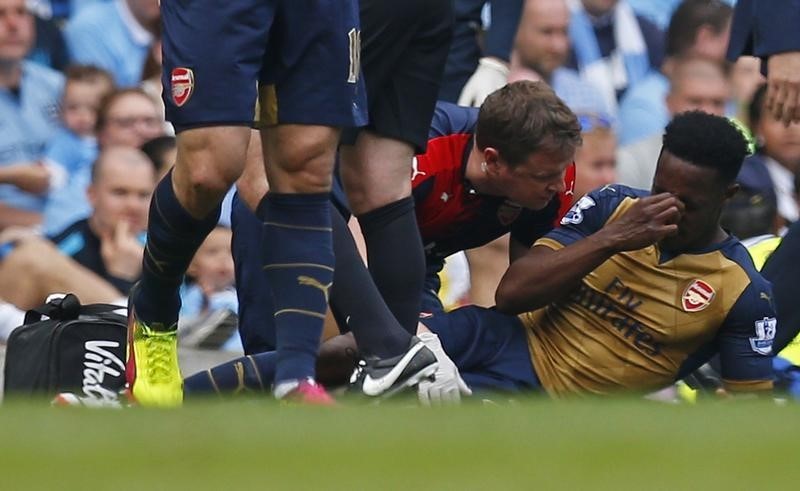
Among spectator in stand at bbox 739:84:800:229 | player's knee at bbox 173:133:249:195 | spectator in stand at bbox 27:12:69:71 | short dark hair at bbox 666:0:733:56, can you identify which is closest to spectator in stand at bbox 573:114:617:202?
short dark hair at bbox 666:0:733:56

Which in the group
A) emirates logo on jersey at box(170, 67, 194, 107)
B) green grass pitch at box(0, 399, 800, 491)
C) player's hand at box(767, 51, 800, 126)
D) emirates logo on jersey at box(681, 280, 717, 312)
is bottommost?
emirates logo on jersey at box(681, 280, 717, 312)

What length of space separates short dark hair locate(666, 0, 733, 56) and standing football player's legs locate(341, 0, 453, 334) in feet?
13.0

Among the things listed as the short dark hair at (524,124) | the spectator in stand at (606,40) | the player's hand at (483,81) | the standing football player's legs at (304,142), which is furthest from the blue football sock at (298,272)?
the spectator in stand at (606,40)

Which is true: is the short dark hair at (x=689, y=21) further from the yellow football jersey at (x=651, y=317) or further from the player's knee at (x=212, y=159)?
the player's knee at (x=212, y=159)

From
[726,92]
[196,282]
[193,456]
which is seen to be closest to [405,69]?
[193,456]

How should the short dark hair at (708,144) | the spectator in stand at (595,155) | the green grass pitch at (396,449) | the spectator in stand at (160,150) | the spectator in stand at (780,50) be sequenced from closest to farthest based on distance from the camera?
the green grass pitch at (396,449) < the spectator in stand at (780,50) < the short dark hair at (708,144) < the spectator in stand at (160,150) < the spectator in stand at (595,155)

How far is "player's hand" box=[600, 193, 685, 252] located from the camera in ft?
18.1

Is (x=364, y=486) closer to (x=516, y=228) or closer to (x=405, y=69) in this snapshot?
(x=405, y=69)

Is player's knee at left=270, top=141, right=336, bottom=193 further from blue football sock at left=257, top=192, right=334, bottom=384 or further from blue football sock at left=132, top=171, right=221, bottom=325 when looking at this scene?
blue football sock at left=132, top=171, right=221, bottom=325

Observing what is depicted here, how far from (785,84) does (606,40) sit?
4.06m

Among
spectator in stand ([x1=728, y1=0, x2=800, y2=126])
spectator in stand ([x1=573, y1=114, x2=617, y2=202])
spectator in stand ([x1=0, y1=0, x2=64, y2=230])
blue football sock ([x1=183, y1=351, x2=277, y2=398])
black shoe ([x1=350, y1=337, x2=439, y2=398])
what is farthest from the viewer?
spectator in stand ([x1=573, y1=114, x2=617, y2=202])

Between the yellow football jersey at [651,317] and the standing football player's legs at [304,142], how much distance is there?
128 centimetres

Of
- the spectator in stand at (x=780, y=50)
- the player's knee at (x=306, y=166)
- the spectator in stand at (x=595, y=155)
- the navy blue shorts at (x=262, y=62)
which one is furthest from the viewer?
the spectator in stand at (x=595, y=155)

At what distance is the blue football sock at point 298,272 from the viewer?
179 inches
